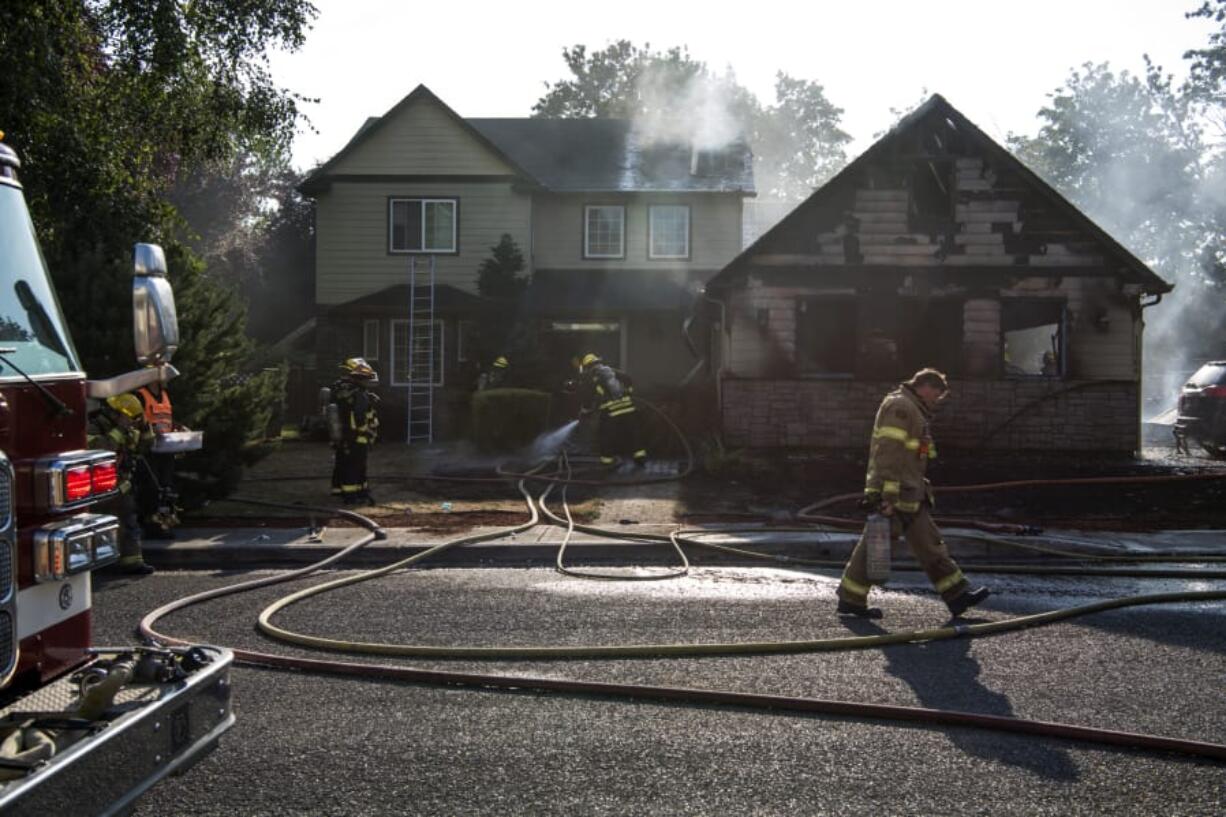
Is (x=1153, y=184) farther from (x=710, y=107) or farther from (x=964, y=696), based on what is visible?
(x=964, y=696)

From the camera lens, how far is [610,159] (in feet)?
95.6

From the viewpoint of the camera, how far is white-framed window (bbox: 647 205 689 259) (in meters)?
27.7

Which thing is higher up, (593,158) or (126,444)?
(593,158)

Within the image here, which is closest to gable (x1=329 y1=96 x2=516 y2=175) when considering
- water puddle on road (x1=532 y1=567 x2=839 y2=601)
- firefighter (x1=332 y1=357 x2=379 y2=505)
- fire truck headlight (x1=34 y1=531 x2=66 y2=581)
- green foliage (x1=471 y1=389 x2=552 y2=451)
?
green foliage (x1=471 y1=389 x2=552 y2=451)

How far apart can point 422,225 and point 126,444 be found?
19.3 meters

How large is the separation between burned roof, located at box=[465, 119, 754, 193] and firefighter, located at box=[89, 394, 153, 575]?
63.3 feet

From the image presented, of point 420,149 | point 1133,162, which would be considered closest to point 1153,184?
point 1133,162

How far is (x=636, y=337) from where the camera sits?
1077 inches

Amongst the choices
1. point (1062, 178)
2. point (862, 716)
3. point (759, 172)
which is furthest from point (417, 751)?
point (759, 172)

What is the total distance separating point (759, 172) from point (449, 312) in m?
55.5

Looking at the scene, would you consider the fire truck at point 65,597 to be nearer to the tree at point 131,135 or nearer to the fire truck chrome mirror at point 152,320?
the fire truck chrome mirror at point 152,320

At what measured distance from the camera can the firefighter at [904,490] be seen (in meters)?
7.24

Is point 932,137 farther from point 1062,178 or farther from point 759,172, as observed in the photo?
point 759,172

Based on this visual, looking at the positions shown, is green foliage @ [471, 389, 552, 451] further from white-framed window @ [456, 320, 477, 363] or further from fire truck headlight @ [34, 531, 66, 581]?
fire truck headlight @ [34, 531, 66, 581]
